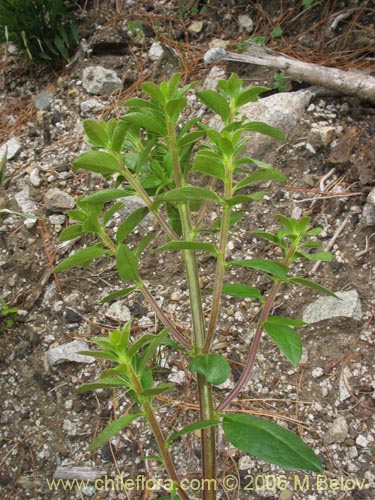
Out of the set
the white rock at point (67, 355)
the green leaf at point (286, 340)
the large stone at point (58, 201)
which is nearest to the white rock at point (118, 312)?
the white rock at point (67, 355)

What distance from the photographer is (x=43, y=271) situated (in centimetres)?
238

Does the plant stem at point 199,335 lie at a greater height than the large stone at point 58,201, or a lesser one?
greater

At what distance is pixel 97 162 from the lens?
1.35 metres

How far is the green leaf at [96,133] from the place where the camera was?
1.34 meters

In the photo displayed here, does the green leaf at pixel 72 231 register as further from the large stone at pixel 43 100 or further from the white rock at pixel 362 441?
the large stone at pixel 43 100

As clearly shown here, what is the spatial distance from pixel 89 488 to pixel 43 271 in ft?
3.02

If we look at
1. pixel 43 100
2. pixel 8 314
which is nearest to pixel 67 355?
pixel 8 314

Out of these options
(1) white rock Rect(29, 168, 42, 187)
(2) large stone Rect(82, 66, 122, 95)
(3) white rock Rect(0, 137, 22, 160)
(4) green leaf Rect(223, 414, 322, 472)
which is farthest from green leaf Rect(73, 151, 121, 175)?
(2) large stone Rect(82, 66, 122, 95)

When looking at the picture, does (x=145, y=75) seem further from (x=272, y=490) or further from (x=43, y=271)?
(x=272, y=490)

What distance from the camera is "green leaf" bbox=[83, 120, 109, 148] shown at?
134 centimetres

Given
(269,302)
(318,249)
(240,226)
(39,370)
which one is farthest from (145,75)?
(269,302)

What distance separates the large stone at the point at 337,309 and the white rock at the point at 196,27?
1.82 m

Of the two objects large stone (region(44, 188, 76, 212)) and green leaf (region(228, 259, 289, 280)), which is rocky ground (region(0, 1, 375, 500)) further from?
green leaf (region(228, 259, 289, 280))

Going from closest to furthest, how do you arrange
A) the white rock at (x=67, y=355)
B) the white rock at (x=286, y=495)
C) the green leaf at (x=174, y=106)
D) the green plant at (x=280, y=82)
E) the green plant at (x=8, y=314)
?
the green leaf at (x=174, y=106)
the white rock at (x=286, y=495)
the white rock at (x=67, y=355)
the green plant at (x=8, y=314)
the green plant at (x=280, y=82)
